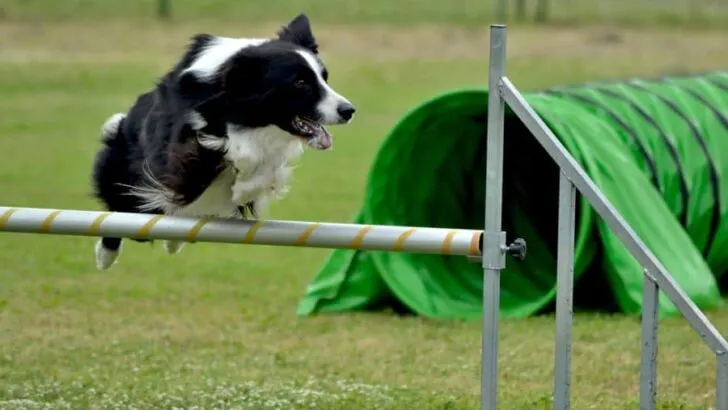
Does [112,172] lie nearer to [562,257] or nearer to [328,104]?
[328,104]

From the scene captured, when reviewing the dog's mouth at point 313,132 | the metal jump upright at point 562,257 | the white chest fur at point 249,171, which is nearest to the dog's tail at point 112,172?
the white chest fur at point 249,171

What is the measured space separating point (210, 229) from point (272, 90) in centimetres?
63

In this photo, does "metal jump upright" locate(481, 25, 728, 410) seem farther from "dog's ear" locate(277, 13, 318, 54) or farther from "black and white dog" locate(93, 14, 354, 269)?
"dog's ear" locate(277, 13, 318, 54)

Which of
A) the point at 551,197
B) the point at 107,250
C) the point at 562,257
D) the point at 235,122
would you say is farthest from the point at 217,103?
the point at 551,197

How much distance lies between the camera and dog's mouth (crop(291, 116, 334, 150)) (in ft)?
17.7

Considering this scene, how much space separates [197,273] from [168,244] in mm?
3601

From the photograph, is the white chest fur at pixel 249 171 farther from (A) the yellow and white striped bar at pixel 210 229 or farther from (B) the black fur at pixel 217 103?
(A) the yellow and white striped bar at pixel 210 229

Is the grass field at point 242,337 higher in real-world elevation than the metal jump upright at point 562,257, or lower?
lower

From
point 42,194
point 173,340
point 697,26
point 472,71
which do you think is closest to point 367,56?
point 472,71

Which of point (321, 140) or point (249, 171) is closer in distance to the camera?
point (321, 140)

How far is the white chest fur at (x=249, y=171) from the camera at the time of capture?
5.47 m

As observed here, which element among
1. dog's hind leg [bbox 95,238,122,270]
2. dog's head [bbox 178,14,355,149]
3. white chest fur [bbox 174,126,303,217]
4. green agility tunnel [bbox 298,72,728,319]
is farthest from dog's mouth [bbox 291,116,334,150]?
green agility tunnel [bbox 298,72,728,319]

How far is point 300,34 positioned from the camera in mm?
5695

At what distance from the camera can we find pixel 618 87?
9.42 meters
